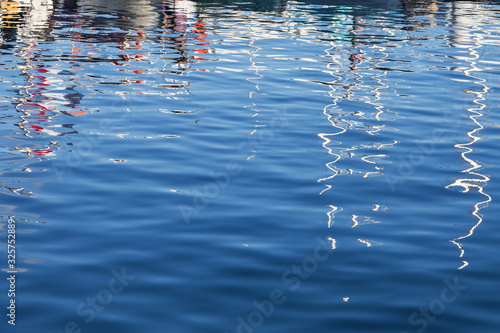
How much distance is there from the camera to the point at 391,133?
14859mm

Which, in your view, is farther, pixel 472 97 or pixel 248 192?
pixel 472 97

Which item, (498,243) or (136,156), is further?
(136,156)

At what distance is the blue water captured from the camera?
292 inches

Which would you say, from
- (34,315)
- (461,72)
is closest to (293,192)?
(34,315)

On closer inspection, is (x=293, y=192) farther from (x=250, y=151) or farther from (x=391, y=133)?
(x=391, y=133)

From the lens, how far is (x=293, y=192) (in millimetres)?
11008

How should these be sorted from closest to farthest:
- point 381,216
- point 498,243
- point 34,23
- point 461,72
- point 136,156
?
point 498,243, point 381,216, point 136,156, point 461,72, point 34,23

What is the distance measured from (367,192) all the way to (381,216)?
1060 mm

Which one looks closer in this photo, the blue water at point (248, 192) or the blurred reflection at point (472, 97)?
the blue water at point (248, 192)

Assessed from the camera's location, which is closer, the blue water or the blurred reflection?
the blue water

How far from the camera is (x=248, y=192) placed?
431 inches

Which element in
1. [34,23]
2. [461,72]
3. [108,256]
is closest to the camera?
[108,256]

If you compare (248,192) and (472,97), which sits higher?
(248,192)

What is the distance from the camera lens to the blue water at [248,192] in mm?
7418
